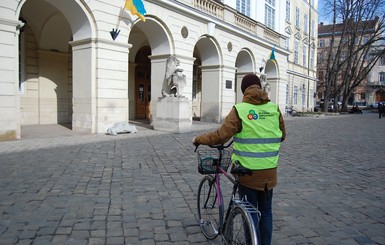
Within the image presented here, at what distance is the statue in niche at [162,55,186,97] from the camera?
1366 centimetres

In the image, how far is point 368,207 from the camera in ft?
15.4

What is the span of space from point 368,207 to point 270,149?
116 inches

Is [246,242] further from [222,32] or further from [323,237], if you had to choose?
[222,32]

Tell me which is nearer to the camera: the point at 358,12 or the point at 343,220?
the point at 343,220

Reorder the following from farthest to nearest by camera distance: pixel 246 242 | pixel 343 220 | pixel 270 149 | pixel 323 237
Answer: pixel 343 220 < pixel 323 237 < pixel 270 149 < pixel 246 242

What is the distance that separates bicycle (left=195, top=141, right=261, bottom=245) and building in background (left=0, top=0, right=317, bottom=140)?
8669mm

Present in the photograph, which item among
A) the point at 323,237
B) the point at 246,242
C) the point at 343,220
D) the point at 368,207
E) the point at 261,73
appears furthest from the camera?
the point at 261,73

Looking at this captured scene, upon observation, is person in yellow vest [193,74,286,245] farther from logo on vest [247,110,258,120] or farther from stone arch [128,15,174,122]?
stone arch [128,15,174,122]

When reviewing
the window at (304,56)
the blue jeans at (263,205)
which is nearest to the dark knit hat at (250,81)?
the blue jeans at (263,205)

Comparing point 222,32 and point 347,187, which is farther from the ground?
point 222,32

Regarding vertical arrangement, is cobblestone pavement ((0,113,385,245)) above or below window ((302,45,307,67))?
below

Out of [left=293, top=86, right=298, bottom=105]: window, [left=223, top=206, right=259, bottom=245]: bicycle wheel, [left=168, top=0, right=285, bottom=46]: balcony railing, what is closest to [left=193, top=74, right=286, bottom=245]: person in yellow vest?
[left=223, top=206, right=259, bottom=245]: bicycle wheel

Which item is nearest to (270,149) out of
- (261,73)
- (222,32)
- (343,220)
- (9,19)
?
(343,220)

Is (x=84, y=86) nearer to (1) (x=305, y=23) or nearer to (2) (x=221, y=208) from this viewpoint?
(2) (x=221, y=208)
